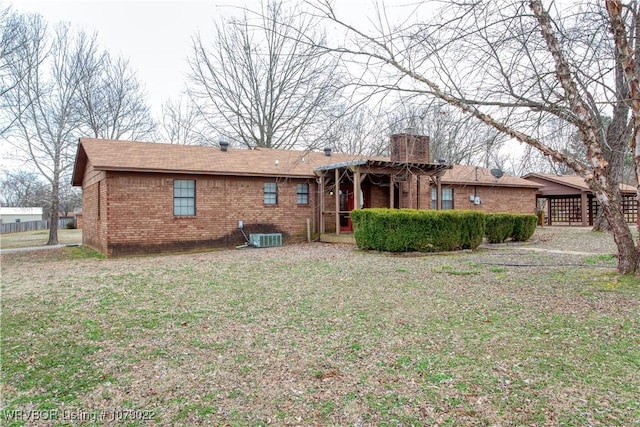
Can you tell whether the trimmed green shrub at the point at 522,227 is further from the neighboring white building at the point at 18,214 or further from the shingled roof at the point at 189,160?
the neighboring white building at the point at 18,214

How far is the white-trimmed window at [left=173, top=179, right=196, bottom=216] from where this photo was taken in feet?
42.8

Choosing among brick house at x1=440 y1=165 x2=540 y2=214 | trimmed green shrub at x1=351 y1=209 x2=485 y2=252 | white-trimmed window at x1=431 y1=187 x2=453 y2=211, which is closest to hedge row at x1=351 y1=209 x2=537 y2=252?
trimmed green shrub at x1=351 y1=209 x2=485 y2=252

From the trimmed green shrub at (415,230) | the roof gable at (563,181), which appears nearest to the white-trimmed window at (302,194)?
the trimmed green shrub at (415,230)

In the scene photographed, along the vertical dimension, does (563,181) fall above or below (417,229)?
above

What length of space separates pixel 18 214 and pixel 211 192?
166ft

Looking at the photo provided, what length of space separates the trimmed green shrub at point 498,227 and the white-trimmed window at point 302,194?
20.8 feet

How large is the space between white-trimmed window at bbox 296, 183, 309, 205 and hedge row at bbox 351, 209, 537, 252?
128 inches

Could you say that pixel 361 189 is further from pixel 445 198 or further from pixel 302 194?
pixel 445 198

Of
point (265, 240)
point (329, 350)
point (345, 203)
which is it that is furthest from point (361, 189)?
point (329, 350)

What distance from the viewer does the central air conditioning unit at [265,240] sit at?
13.9 meters

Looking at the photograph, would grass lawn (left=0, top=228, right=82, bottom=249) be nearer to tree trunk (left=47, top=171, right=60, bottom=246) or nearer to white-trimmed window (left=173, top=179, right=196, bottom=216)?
tree trunk (left=47, top=171, right=60, bottom=246)

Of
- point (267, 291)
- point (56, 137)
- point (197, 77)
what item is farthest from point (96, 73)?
point (267, 291)

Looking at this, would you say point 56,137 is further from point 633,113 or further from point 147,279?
point 633,113

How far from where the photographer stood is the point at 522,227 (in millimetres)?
14414
